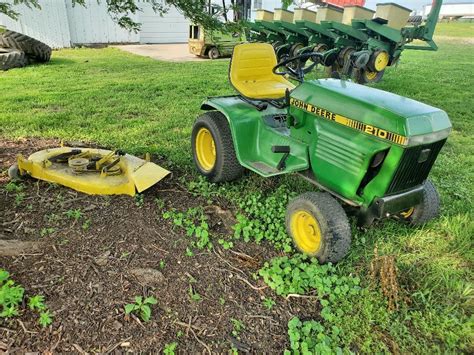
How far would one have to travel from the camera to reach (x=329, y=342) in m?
2.03

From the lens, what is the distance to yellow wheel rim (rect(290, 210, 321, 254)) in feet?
8.73

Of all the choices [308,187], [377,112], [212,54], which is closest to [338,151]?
[377,112]

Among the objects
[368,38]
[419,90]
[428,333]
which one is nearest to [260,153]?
[428,333]

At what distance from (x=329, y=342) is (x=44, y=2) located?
13.4 m

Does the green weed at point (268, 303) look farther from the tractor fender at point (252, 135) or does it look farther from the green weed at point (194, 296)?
the tractor fender at point (252, 135)

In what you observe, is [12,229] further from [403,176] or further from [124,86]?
[124,86]

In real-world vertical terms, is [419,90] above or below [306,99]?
below

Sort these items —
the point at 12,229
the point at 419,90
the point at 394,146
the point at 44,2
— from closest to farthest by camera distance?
1. the point at 394,146
2. the point at 12,229
3. the point at 419,90
4. the point at 44,2

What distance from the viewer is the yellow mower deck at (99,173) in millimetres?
3158

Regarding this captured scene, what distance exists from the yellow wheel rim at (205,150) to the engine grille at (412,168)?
175cm

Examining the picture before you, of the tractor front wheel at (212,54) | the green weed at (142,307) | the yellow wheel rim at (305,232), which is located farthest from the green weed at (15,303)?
the tractor front wheel at (212,54)

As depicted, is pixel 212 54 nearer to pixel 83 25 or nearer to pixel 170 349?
pixel 83 25

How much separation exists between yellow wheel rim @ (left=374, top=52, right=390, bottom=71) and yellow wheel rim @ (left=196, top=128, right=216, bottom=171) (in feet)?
18.0

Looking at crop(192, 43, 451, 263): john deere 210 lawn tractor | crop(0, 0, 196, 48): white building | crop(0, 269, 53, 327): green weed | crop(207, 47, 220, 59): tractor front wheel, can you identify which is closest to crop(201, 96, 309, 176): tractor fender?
crop(192, 43, 451, 263): john deere 210 lawn tractor
